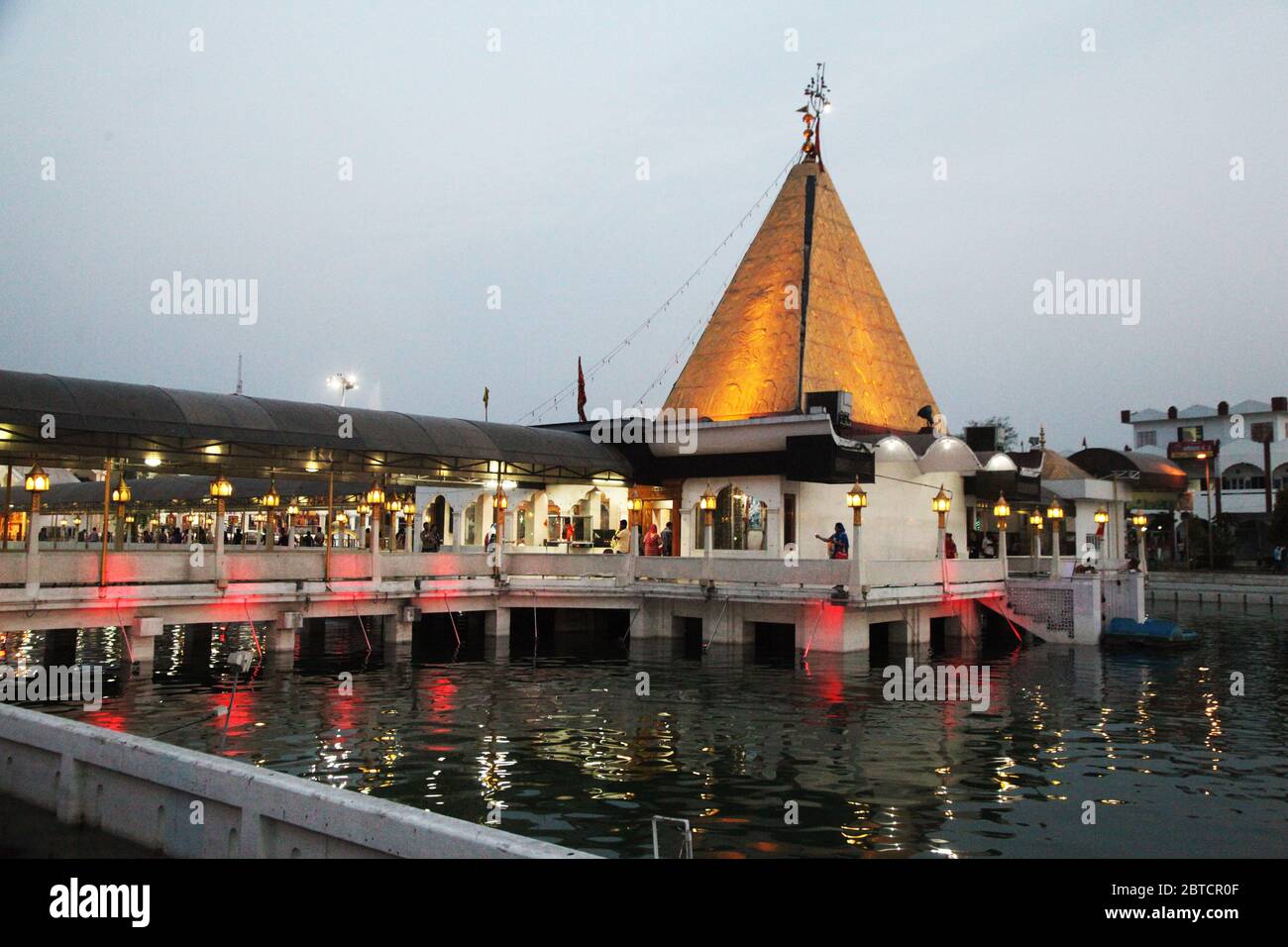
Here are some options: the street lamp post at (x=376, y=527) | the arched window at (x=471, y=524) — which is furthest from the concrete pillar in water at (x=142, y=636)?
the arched window at (x=471, y=524)

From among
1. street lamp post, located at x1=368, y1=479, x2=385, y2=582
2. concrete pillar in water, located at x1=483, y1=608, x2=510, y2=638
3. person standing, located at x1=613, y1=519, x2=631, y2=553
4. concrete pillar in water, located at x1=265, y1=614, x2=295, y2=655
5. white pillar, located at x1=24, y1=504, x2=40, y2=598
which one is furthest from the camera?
person standing, located at x1=613, y1=519, x2=631, y2=553

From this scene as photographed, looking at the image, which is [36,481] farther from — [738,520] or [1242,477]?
[1242,477]

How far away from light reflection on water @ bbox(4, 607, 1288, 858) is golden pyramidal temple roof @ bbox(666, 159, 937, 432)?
11087 mm

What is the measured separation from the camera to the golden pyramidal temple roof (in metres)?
35.2

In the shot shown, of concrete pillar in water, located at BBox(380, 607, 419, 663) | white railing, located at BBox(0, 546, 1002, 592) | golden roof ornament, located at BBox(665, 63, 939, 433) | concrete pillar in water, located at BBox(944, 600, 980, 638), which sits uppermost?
golden roof ornament, located at BBox(665, 63, 939, 433)

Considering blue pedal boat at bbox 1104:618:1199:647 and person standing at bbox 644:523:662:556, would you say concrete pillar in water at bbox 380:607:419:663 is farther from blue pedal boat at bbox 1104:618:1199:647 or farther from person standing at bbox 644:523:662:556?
blue pedal boat at bbox 1104:618:1199:647

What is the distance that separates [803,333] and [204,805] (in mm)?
29444

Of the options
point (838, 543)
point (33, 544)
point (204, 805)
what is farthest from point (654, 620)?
point (204, 805)

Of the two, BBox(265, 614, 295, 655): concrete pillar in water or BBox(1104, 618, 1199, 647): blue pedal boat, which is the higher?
BBox(265, 614, 295, 655): concrete pillar in water

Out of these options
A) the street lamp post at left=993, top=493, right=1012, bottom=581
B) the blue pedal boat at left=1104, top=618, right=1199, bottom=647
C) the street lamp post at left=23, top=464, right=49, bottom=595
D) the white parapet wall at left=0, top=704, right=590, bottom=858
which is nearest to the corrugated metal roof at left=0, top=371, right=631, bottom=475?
the street lamp post at left=23, top=464, right=49, bottom=595

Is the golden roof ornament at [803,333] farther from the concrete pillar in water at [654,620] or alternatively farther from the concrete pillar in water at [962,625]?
the concrete pillar in water at [654,620]

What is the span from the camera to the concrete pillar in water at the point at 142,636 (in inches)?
870

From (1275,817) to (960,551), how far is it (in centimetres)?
2534

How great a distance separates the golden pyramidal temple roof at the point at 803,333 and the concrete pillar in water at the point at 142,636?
19405mm
